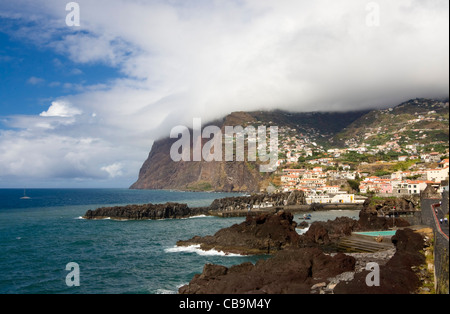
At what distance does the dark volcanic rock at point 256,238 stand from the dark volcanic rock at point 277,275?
9.31 metres

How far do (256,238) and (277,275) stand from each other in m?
14.1

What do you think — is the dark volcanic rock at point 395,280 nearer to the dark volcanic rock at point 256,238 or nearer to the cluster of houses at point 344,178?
the dark volcanic rock at point 256,238

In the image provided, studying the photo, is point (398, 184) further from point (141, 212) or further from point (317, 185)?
point (141, 212)

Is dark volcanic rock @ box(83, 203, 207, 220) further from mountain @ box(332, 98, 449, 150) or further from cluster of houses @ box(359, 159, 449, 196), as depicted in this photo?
mountain @ box(332, 98, 449, 150)

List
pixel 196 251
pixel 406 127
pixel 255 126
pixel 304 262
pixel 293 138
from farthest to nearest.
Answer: pixel 255 126, pixel 293 138, pixel 406 127, pixel 196 251, pixel 304 262

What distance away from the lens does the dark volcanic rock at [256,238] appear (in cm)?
2695

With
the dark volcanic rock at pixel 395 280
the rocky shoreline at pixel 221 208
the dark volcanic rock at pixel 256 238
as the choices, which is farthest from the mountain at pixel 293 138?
the dark volcanic rock at pixel 395 280

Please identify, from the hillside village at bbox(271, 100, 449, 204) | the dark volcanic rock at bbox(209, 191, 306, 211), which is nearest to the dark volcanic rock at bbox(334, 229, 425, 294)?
the hillside village at bbox(271, 100, 449, 204)

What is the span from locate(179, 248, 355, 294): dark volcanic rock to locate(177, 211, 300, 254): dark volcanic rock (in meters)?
9.31

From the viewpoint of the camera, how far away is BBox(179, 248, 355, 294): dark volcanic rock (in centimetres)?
1249

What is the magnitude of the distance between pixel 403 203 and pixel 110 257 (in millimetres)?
45050

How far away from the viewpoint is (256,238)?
93.3 ft

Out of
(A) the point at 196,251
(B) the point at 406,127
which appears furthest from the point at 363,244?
(B) the point at 406,127

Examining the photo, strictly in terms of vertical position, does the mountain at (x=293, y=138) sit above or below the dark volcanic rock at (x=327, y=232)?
above
